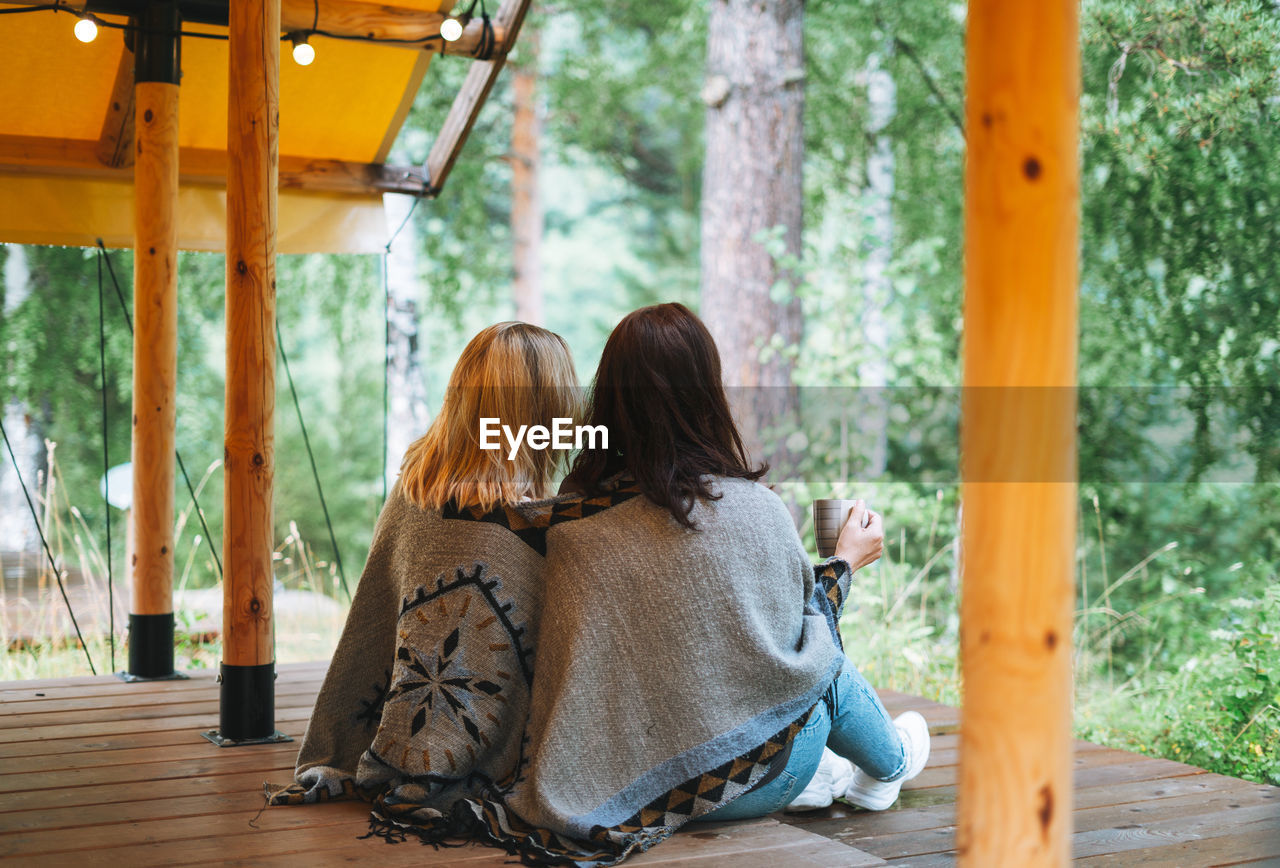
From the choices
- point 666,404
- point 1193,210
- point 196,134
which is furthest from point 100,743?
point 1193,210

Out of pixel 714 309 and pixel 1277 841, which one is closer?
pixel 1277 841

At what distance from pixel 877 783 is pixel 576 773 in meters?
0.73

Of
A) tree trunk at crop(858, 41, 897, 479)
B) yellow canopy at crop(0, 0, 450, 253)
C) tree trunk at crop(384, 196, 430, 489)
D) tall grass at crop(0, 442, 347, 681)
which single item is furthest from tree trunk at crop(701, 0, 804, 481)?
tree trunk at crop(384, 196, 430, 489)

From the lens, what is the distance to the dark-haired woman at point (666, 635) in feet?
6.73

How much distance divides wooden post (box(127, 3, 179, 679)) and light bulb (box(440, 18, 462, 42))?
80cm

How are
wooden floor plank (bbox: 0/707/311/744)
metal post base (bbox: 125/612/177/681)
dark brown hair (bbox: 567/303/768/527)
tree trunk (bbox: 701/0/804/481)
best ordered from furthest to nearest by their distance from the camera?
tree trunk (bbox: 701/0/804/481), metal post base (bbox: 125/612/177/681), wooden floor plank (bbox: 0/707/311/744), dark brown hair (bbox: 567/303/768/527)

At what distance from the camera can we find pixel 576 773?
6.66ft

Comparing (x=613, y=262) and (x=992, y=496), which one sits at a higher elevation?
(x=613, y=262)

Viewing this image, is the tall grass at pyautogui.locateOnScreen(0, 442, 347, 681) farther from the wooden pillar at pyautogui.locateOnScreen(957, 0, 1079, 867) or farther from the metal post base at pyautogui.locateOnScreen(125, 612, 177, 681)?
the wooden pillar at pyautogui.locateOnScreen(957, 0, 1079, 867)

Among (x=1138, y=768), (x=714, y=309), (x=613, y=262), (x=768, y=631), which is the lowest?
(x=1138, y=768)

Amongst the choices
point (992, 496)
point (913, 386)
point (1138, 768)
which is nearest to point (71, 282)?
point (913, 386)

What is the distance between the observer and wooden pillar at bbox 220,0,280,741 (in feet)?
8.75

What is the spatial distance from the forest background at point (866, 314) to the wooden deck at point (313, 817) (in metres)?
0.64

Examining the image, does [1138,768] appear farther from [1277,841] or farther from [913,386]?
[913,386]
